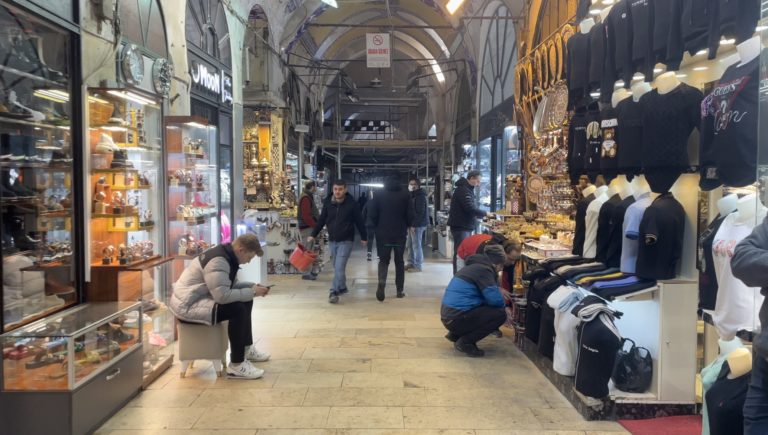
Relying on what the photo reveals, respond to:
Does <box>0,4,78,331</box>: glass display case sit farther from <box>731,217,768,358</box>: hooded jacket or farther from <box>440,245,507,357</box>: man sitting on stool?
<box>731,217,768,358</box>: hooded jacket

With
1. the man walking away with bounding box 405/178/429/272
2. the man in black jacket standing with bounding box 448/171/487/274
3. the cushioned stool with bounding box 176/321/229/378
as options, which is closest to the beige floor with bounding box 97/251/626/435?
the cushioned stool with bounding box 176/321/229/378

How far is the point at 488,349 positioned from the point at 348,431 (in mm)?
2066

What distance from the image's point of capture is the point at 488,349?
498 centimetres

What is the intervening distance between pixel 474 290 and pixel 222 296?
6.81 ft

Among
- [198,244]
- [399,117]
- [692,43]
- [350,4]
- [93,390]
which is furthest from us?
[399,117]

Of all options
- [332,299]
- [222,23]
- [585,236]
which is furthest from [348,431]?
[222,23]

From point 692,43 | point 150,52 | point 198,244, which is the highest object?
point 150,52

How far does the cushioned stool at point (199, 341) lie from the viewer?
4133mm

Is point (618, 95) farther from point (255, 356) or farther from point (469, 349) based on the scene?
point (255, 356)

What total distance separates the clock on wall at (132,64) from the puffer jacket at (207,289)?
1738 mm

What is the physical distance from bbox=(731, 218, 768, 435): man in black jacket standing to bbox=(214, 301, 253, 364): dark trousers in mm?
3149

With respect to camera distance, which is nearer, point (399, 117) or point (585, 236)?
point (585, 236)

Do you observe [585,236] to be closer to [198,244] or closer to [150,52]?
[198,244]

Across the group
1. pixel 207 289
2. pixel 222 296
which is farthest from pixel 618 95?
pixel 207 289
